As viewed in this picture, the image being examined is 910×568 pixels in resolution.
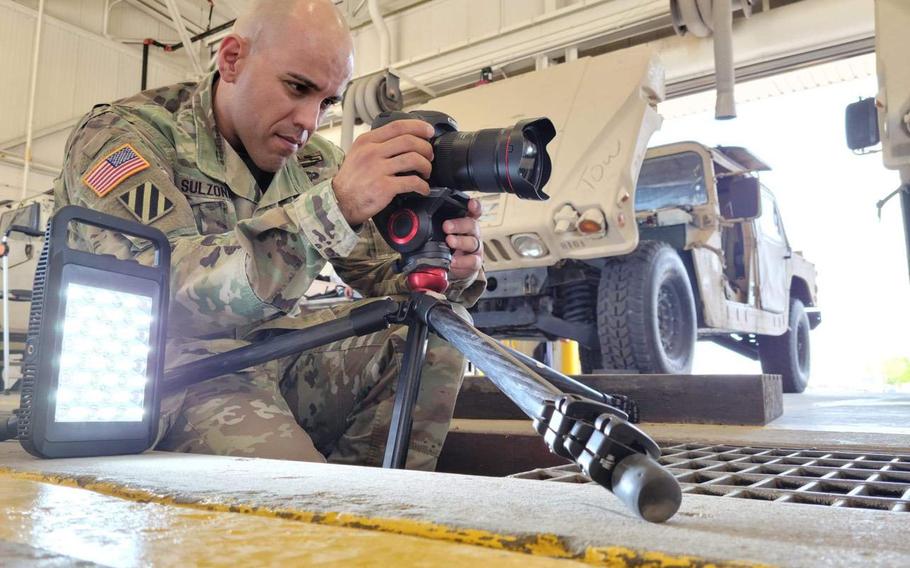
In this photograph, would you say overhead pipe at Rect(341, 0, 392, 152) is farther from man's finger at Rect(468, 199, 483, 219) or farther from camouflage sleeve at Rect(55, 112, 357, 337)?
man's finger at Rect(468, 199, 483, 219)

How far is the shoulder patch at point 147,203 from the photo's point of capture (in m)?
1.20

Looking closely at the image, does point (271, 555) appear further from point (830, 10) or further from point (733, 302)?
point (830, 10)

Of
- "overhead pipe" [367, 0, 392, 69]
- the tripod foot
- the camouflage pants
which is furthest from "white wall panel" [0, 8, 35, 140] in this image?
the tripod foot

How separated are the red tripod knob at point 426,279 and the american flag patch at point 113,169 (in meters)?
0.51

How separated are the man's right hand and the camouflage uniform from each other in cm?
3

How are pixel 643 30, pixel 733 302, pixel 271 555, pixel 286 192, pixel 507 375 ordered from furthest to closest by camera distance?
pixel 643 30 < pixel 733 302 < pixel 286 192 < pixel 507 375 < pixel 271 555

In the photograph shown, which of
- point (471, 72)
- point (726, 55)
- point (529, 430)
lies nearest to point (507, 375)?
point (529, 430)

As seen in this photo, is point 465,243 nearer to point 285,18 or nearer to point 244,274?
point 244,274

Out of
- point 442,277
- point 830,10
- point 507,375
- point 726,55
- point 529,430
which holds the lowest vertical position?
point 529,430

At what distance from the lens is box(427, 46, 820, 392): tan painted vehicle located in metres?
3.08

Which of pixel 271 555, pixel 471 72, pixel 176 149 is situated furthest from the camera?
pixel 471 72

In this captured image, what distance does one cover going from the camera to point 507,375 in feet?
2.64

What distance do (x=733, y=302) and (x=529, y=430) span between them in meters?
2.73

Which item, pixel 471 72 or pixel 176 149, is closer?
pixel 176 149
